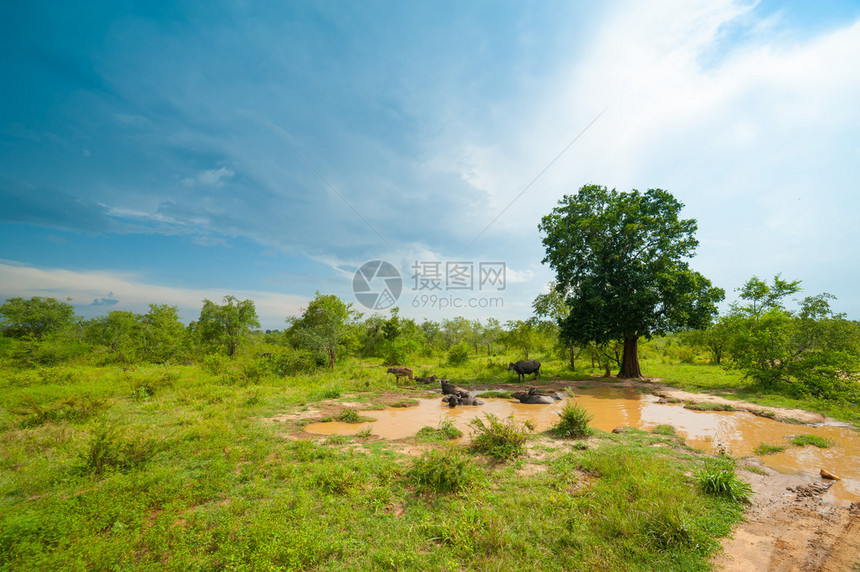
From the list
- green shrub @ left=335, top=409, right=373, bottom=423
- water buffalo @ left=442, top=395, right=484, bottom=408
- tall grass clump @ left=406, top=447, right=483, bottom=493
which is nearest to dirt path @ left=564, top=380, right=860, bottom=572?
tall grass clump @ left=406, top=447, right=483, bottom=493

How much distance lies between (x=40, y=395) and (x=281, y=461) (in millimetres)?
11067

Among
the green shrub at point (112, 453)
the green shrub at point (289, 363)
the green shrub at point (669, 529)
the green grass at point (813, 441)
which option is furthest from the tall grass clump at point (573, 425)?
the green shrub at point (289, 363)

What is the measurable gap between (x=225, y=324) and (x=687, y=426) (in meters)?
35.3

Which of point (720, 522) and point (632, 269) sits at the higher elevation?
point (632, 269)

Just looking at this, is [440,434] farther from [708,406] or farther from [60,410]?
[60,410]

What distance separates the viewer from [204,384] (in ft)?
48.2

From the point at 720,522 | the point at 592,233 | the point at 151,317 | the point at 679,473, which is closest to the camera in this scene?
the point at 720,522

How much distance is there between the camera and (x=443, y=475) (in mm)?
5547

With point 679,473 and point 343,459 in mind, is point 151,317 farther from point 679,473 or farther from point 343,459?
point 679,473

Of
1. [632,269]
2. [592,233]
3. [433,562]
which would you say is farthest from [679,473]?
[592,233]

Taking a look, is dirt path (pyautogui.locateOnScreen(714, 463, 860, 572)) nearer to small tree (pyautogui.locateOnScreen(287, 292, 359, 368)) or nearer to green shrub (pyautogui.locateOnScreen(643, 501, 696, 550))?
green shrub (pyautogui.locateOnScreen(643, 501, 696, 550))

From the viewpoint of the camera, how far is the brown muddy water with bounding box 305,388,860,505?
6.47m

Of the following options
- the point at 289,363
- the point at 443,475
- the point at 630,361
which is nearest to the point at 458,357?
the point at 630,361

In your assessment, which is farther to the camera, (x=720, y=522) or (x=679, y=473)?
(x=679, y=473)
